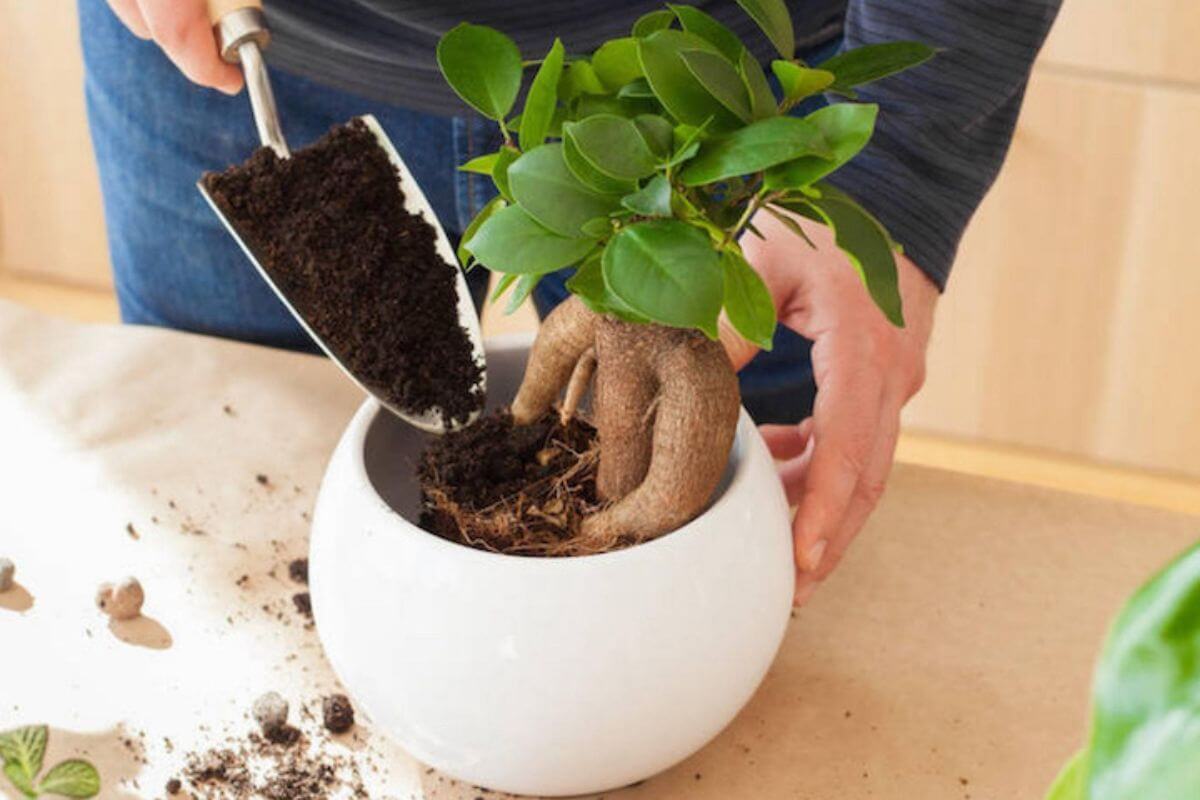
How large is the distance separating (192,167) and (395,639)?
567 millimetres

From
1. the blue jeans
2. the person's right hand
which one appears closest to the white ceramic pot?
the person's right hand

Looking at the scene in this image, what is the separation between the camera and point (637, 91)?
55 centimetres

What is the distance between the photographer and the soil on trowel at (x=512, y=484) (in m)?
0.63

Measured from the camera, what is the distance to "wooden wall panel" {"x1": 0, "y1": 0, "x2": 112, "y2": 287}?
7.02ft

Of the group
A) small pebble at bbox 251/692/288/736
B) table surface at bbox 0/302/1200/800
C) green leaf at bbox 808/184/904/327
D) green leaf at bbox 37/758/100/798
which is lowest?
table surface at bbox 0/302/1200/800

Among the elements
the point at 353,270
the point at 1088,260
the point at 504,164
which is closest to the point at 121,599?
the point at 353,270

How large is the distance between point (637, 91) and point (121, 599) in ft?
1.20

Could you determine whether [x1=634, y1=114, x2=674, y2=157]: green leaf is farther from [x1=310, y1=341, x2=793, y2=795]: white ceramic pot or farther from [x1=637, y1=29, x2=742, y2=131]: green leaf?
[x1=310, y1=341, x2=793, y2=795]: white ceramic pot

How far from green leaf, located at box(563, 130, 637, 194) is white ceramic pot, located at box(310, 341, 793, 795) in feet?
0.47

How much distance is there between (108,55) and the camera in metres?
1.06

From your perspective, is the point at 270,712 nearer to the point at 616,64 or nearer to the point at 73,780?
the point at 73,780

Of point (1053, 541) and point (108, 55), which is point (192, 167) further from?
point (1053, 541)

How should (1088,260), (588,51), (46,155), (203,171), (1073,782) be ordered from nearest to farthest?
(1073,782) < (588,51) < (203,171) < (1088,260) < (46,155)

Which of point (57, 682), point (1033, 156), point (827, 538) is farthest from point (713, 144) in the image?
point (1033, 156)
